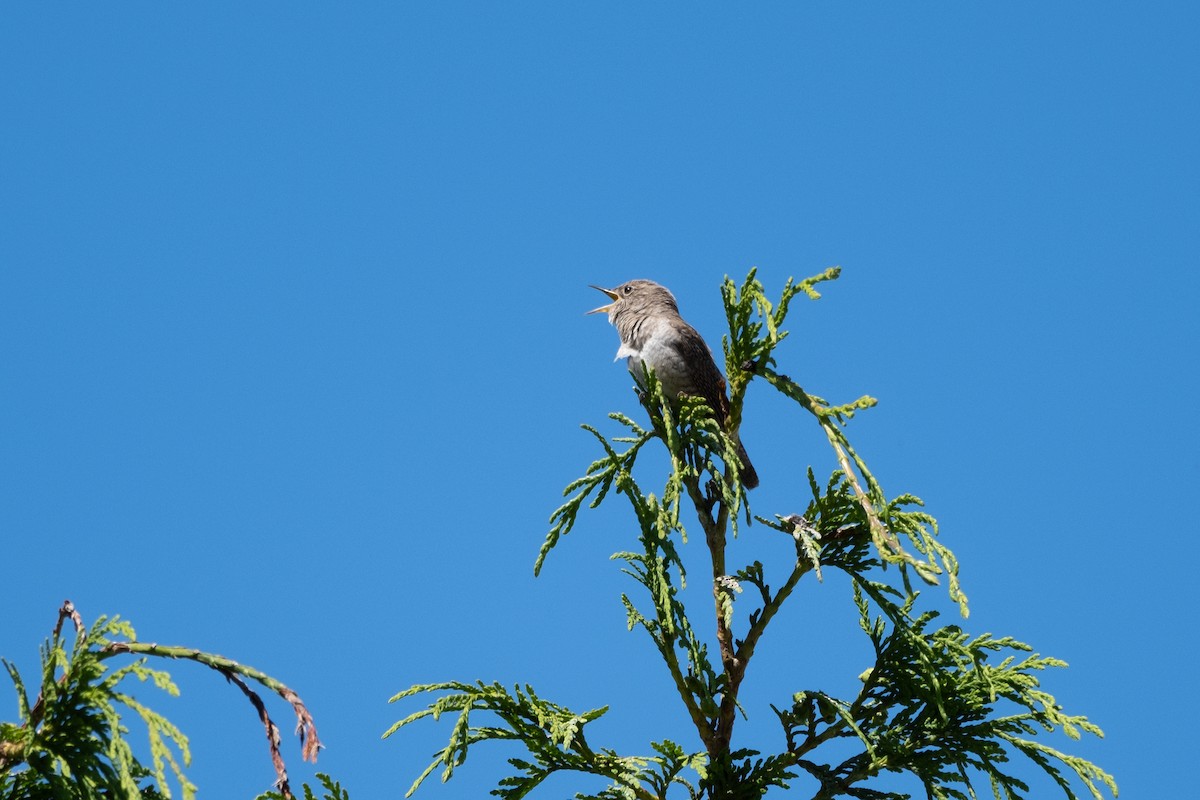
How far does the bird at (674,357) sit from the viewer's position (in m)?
7.02

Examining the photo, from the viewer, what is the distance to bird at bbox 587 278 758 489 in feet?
23.0

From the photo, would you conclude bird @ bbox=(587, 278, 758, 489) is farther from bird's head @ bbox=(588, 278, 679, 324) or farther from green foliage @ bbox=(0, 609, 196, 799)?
green foliage @ bbox=(0, 609, 196, 799)

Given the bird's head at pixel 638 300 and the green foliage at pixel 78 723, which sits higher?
the bird's head at pixel 638 300

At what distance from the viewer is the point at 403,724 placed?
533 centimetres

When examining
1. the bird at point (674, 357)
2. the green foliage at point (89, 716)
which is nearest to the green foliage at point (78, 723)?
the green foliage at point (89, 716)

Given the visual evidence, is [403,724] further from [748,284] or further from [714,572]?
[748,284]

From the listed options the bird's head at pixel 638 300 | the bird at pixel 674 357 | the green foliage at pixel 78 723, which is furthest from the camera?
the bird's head at pixel 638 300

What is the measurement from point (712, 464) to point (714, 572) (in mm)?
510

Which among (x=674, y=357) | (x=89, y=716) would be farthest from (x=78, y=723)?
(x=674, y=357)

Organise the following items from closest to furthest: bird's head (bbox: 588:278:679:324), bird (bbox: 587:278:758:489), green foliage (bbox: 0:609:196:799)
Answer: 1. green foliage (bbox: 0:609:196:799)
2. bird (bbox: 587:278:758:489)
3. bird's head (bbox: 588:278:679:324)

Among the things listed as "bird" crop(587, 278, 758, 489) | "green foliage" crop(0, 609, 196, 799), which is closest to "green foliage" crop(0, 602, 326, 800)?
"green foliage" crop(0, 609, 196, 799)

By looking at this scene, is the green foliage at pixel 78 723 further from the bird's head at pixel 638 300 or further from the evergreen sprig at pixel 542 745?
the bird's head at pixel 638 300

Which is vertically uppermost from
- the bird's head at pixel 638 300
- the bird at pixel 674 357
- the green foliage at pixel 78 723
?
the bird's head at pixel 638 300

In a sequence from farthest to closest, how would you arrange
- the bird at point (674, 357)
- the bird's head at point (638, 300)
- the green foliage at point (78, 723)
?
the bird's head at point (638, 300)
the bird at point (674, 357)
the green foliage at point (78, 723)
